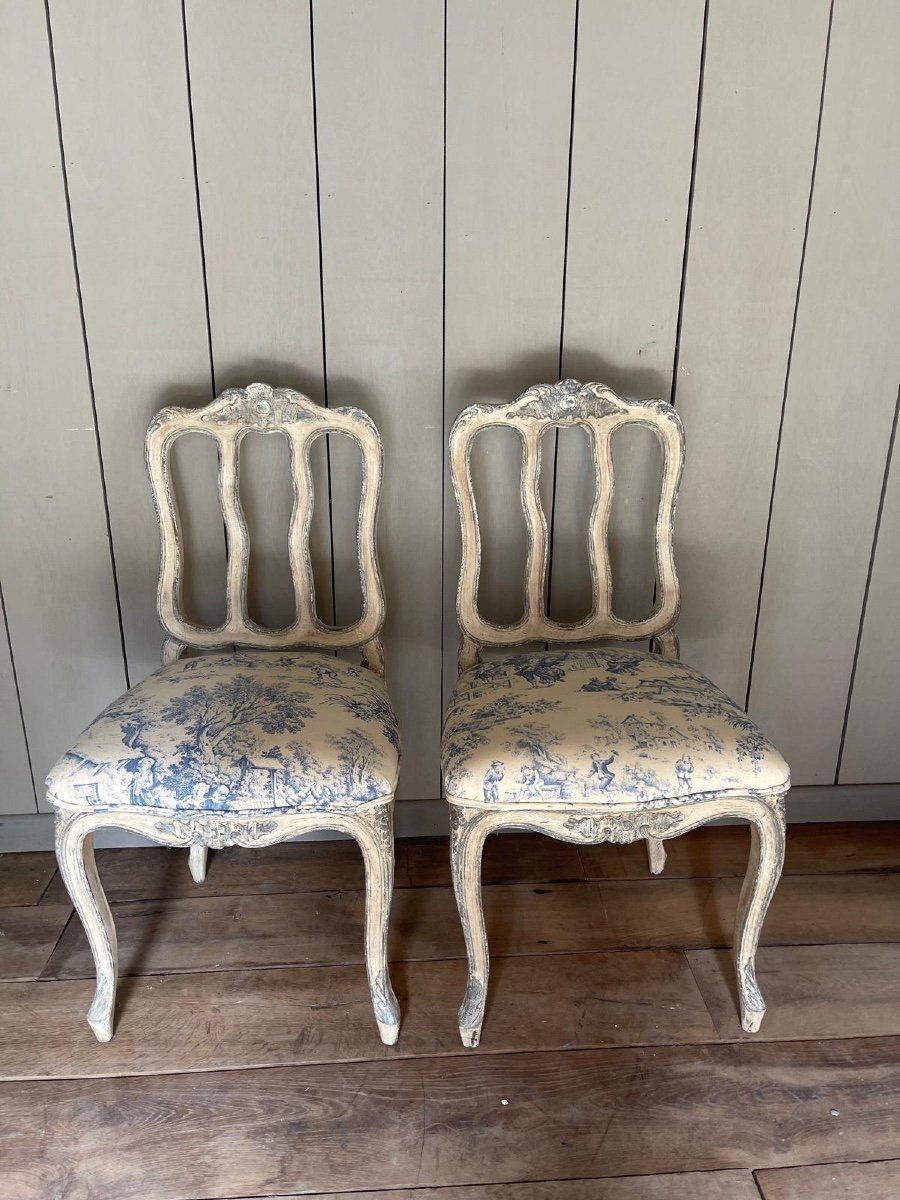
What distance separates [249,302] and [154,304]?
163 mm

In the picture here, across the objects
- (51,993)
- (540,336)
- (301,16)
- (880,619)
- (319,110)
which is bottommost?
(51,993)

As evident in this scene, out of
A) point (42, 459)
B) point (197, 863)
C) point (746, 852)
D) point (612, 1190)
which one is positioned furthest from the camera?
point (746, 852)

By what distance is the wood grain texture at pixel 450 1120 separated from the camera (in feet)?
3.90

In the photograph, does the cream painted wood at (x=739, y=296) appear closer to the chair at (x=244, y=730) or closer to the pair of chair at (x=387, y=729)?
the pair of chair at (x=387, y=729)

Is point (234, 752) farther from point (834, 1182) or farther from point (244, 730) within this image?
point (834, 1182)

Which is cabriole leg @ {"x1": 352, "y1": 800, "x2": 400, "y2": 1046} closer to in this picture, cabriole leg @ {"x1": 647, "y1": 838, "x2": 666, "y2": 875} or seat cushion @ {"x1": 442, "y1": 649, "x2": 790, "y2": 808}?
seat cushion @ {"x1": 442, "y1": 649, "x2": 790, "y2": 808}

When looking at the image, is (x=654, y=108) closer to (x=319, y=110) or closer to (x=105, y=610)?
(x=319, y=110)

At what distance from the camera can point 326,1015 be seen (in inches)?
56.4

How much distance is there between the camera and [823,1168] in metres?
1.19

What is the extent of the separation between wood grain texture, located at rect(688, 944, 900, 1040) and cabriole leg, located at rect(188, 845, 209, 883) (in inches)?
37.1

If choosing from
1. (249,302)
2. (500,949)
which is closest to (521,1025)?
(500,949)

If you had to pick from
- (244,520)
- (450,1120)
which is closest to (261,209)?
(244,520)

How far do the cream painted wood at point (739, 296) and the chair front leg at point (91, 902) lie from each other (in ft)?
3.85

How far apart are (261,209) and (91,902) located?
1.16m
